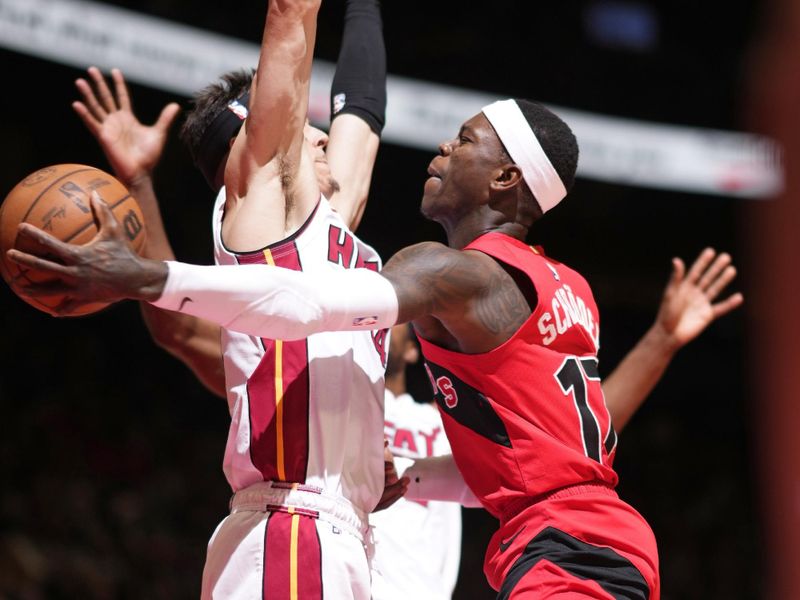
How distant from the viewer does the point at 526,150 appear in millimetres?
3316

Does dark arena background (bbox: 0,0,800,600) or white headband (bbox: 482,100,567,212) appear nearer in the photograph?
white headband (bbox: 482,100,567,212)

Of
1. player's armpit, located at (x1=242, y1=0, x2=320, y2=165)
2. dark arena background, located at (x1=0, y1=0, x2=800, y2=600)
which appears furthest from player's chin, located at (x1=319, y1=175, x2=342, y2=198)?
dark arena background, located at (x1=0, y1=0, x2=800, y2=600)

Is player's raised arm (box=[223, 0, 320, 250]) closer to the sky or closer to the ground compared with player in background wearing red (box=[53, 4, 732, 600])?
closer to the sky

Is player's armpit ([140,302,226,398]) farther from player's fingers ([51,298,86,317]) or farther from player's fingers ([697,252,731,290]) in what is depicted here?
player's fingers ([697,252,731,290])

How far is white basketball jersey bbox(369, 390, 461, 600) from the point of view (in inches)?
160

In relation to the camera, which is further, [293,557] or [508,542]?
[508,542]

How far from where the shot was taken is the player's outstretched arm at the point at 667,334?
13.4ft

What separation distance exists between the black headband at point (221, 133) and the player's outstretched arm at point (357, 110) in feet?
1.39

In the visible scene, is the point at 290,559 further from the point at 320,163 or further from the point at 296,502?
the point at 320,163

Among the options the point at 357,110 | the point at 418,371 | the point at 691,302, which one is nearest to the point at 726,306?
the point at 691,302

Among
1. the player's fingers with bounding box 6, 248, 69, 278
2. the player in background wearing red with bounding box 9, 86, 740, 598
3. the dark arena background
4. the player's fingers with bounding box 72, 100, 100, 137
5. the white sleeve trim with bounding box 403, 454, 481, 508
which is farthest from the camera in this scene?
the dark arena background

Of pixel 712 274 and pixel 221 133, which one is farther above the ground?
pixel 221 133

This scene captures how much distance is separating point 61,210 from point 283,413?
78 cm

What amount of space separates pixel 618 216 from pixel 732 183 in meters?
1.58
